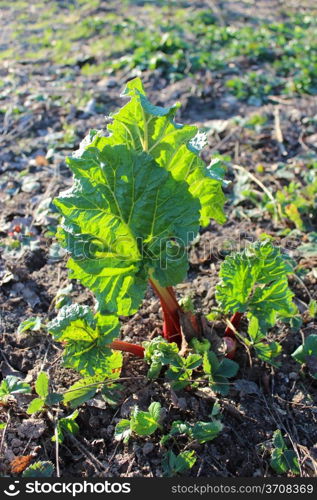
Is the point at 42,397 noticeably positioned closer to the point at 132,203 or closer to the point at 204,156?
the point at 132,203

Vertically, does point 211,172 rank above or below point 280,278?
above

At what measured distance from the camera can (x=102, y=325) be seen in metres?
2.33

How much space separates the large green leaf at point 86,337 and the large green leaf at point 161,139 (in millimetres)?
704

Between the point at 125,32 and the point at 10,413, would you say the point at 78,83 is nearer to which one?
the point at 125,32

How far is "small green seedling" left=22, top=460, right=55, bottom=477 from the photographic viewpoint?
217cm

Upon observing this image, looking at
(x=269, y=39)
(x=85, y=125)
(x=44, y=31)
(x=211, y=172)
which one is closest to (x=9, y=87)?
(x=85, y=125)

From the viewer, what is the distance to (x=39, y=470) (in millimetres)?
2184

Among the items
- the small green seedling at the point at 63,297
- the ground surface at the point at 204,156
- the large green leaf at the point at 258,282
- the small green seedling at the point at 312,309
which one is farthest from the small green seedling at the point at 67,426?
the small green seedling at the point at 312,309

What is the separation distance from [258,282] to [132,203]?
2.25 feet

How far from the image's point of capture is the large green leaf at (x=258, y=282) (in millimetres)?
2338

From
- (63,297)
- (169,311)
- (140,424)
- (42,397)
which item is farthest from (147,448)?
(63,297)

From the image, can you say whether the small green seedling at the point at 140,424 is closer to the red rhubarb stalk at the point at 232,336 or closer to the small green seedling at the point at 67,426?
the small green seedling at the point at 67,426

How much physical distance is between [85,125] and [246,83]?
1.84 m

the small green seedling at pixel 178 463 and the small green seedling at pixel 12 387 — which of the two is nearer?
the small green seedling at pixel 178 463
